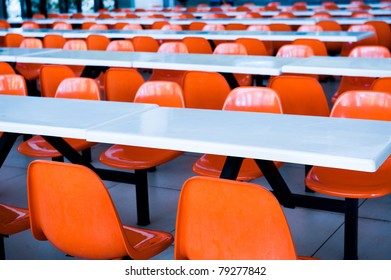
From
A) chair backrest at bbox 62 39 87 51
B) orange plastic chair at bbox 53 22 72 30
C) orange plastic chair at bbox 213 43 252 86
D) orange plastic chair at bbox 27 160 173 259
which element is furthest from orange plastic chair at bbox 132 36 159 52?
orange plastic chair at bbox 27 160 173 259

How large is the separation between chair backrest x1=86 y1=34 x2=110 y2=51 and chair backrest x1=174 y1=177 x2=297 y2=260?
5593 mm

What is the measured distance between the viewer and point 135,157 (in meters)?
3.50

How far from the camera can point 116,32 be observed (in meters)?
7.81

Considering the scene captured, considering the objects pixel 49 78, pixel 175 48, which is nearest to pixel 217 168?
pixel 49 78

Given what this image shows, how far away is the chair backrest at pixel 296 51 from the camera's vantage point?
5348 millimetres

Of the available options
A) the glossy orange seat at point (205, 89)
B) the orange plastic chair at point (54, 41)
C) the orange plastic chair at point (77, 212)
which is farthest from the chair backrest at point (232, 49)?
the orange plastic chair at point (77, 212)

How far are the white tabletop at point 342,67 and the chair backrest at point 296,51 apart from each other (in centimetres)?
61

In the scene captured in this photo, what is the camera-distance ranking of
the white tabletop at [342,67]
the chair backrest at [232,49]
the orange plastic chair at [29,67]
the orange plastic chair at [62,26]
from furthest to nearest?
1. the orange plastic chair at [62,26]
2. the orange plastic chair at [29,67]
3. the chair backrest at [232,49]
4. the white tabletop at [342,67]

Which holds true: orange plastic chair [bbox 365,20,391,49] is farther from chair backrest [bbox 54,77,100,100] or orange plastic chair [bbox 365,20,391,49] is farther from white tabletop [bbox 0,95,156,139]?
white tabletop [bbox 0,95,156,139]

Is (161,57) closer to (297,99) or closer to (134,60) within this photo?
(134,60)

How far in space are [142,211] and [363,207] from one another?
1315mm

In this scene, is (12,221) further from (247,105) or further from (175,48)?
(175,48)

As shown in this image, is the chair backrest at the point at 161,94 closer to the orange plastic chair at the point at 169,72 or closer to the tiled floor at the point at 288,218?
the tiled floor at the point at 288,218

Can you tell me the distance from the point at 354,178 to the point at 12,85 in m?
2.51
